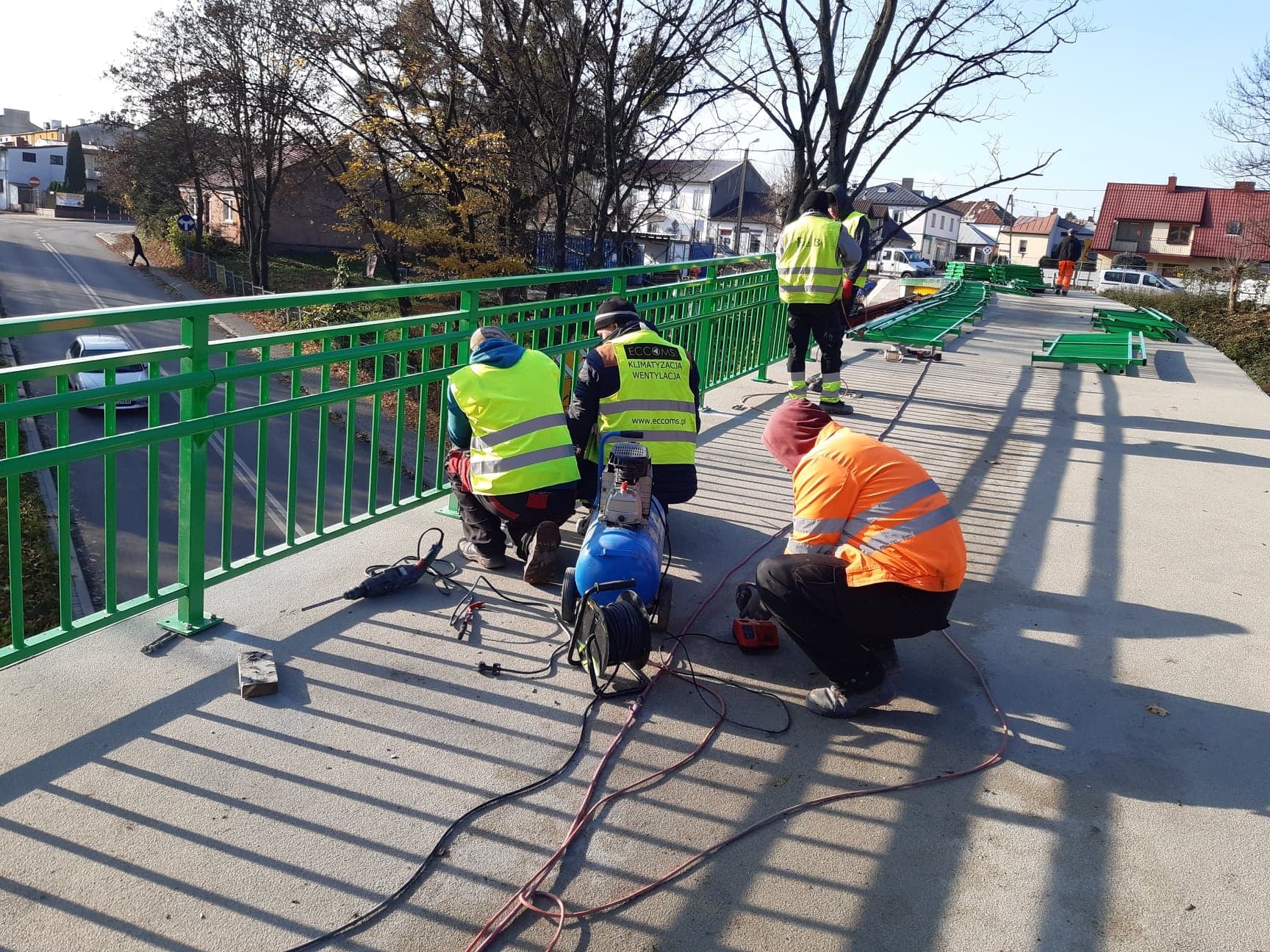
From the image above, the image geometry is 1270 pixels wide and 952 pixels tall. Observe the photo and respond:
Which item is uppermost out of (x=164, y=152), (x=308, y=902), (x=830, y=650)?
(x=164, y=152)

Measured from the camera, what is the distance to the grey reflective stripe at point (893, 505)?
12.0 feet

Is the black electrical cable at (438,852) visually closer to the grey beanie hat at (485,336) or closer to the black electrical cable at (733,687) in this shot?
the black electrical cable at (733,687)

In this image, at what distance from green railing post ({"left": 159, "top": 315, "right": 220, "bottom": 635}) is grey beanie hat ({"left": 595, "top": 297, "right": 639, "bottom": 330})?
2058 mm

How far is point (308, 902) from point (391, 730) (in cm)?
87

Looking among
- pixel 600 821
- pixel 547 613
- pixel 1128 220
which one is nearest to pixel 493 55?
pixel 547 613

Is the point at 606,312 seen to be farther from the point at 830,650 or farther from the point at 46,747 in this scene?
the point at 46,747

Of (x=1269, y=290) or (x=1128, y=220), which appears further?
(x=1128, y=220)

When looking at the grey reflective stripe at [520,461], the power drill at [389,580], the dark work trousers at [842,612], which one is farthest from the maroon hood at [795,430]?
the power drill at [389,580]

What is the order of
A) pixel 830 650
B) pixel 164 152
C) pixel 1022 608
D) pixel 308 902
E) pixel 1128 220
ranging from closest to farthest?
pixel 308 902, pixel 830 650, pixel 1022 608, pixel 164 152, pixel 1128 220

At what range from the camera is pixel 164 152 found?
4081 cm

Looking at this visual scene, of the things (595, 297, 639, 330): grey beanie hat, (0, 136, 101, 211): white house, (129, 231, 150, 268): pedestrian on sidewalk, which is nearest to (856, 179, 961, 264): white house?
(129, 231, 150, 268): pedestrian on sidewalk

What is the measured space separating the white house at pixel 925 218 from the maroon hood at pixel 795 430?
8108 centimetres

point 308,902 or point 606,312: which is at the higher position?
point 606,312

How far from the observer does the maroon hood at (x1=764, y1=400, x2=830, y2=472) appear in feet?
12.9
